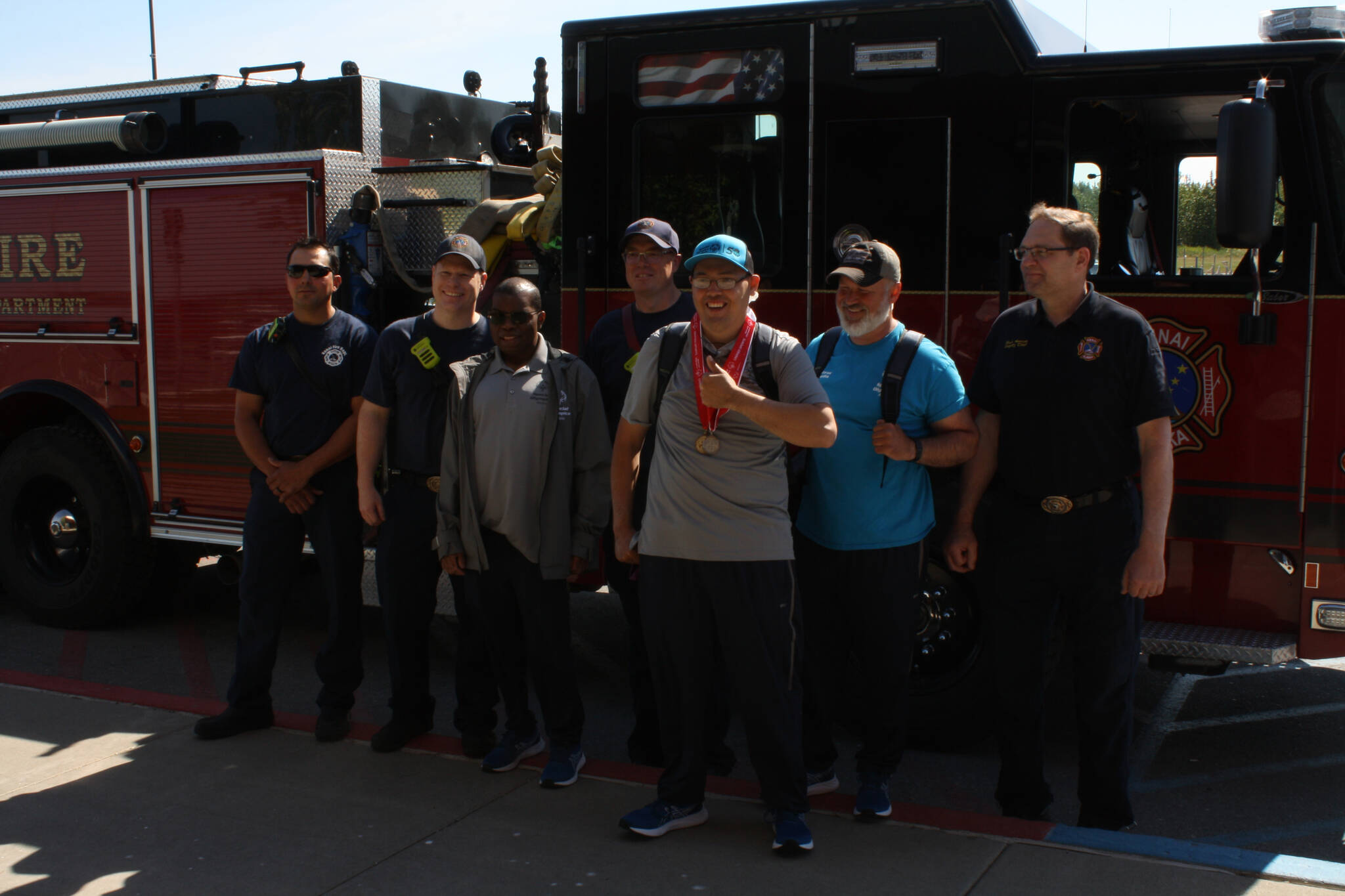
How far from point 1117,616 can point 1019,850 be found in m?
0.74

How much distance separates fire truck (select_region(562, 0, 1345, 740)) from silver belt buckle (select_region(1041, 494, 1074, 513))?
31.4 inches

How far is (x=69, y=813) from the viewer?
428 cm

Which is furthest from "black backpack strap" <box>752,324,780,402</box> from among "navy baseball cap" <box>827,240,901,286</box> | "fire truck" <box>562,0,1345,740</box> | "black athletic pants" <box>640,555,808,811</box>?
"fire truck" <box>562,0,1345,740</box>

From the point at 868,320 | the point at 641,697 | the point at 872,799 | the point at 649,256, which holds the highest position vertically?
the point at 649,256

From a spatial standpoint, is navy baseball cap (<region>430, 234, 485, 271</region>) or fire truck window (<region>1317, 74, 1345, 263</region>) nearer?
fire truck window (<region>1317, 74, 1345, 263</region>)

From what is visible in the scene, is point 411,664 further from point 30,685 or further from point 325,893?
point 30,685

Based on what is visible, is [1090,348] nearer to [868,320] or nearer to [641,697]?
[868,320]

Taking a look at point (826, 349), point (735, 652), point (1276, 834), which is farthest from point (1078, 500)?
point (1276, 834)

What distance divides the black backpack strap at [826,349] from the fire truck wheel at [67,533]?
412 cm

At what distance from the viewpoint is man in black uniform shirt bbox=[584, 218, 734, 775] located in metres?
4.37

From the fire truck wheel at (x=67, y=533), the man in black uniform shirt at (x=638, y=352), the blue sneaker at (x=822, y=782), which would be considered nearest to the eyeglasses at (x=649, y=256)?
the man in black uniform shirt at (x=638, y=352)

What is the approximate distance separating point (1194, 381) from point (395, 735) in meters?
3.09

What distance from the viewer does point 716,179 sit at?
16.4ft

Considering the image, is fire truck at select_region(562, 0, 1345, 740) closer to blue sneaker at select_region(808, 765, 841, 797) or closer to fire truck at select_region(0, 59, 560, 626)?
blue sneaker at select_region(808, 765, 841, 797)
